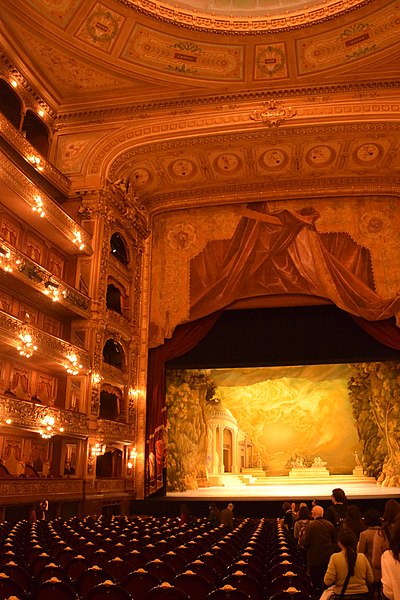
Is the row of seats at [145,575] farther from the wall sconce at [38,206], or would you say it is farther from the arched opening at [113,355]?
the arched opening at [113,355]

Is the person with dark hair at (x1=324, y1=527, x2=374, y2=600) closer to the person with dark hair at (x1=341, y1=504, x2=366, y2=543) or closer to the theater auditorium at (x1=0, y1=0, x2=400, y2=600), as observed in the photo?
the person with dark hair at (x1=341, y1=504, x2=366, y2=543)

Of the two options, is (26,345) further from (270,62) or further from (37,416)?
(270,62)

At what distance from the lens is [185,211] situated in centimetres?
2125

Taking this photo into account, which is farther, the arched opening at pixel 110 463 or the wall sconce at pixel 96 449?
the arched opening at pixel 110 463

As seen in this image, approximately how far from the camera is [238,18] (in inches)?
631

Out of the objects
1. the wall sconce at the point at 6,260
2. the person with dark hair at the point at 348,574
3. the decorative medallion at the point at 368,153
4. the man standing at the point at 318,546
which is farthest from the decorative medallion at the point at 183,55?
the person with dark hair at the point at 348,574

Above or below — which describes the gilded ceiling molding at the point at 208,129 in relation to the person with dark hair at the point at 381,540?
above

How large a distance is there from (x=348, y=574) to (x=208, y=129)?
1615 cm

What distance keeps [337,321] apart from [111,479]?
30.2 feet

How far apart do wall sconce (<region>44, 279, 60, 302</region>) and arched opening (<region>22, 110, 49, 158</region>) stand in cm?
580

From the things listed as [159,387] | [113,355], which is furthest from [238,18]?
[159,387]

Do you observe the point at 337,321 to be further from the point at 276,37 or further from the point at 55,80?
the point at 55,80

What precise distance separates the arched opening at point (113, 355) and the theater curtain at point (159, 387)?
3.62 ft

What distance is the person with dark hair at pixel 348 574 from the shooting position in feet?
12.9
